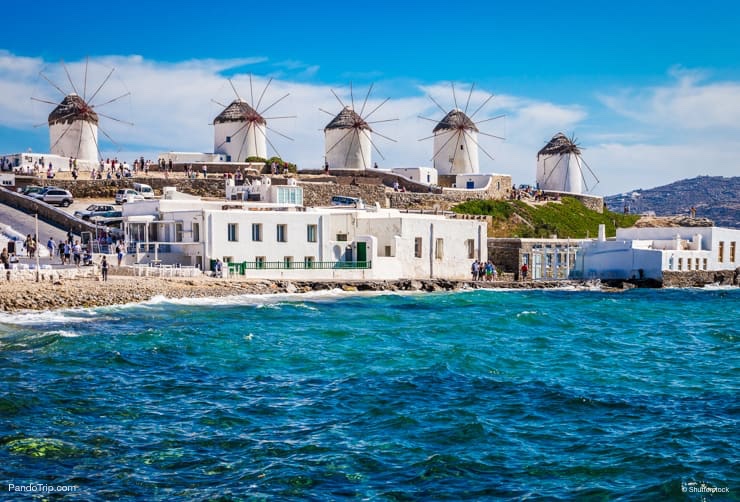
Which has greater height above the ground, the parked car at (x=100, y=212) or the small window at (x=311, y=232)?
the parked car at (x=100, y=212)

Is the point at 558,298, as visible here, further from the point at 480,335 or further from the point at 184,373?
the point at 184,373

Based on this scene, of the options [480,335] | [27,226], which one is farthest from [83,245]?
[480,335]

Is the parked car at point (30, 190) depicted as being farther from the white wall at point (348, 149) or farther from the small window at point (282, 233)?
the white wall at point (348, 149)

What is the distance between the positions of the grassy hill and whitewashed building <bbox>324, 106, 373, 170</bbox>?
452 inches

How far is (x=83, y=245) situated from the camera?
39.1 meters

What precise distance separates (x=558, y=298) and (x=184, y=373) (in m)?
25.0

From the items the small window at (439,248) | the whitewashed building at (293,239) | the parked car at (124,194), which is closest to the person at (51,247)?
the whitewashed building at (293,239)

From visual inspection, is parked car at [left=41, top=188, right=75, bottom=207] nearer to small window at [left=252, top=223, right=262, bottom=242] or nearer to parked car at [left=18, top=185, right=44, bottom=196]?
parked car at [left=18, top=185, right=44, bottom=196]

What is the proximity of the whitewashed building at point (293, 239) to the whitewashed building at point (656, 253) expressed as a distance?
352 inches

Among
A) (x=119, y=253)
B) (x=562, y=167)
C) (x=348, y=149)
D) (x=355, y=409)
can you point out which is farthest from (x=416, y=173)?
(x=355, y=409)

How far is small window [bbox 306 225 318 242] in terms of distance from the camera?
132 ft

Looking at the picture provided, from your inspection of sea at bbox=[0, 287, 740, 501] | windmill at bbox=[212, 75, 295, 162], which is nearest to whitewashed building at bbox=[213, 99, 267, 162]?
windmill at bbox=[212, 75, 295, 162]

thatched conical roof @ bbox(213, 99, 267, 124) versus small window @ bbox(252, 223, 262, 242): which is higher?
thatched conical roof @ bbox(213, 99, 267, 124)

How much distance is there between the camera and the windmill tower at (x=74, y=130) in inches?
2475
